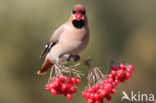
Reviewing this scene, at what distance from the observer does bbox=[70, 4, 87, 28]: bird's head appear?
9.85 feet

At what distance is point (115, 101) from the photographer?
666cm

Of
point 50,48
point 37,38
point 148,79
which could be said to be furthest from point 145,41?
point 50,48

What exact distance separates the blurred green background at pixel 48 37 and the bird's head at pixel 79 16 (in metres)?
2.62

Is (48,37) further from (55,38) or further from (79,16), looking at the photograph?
(79,16)

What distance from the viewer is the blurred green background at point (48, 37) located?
20.2ft

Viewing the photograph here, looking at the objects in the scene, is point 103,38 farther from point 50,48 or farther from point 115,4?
point 50,48

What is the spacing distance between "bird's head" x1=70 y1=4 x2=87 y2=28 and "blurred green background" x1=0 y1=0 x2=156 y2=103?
2.62 meters

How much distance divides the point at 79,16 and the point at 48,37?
9.75 feet

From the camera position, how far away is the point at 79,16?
304 centimetres

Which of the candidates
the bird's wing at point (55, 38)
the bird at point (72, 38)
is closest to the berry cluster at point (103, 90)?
the bird at point (72, 38)

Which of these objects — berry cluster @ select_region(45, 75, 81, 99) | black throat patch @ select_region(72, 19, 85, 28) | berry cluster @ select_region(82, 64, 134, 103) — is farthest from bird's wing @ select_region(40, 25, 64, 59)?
berry cluster @ select_region(82, 64, 134, 103)

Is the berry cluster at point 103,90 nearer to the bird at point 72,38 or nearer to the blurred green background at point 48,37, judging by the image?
the bird at point 72,38

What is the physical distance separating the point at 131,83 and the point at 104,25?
51.1 inches

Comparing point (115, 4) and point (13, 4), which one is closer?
point (13, 4)
